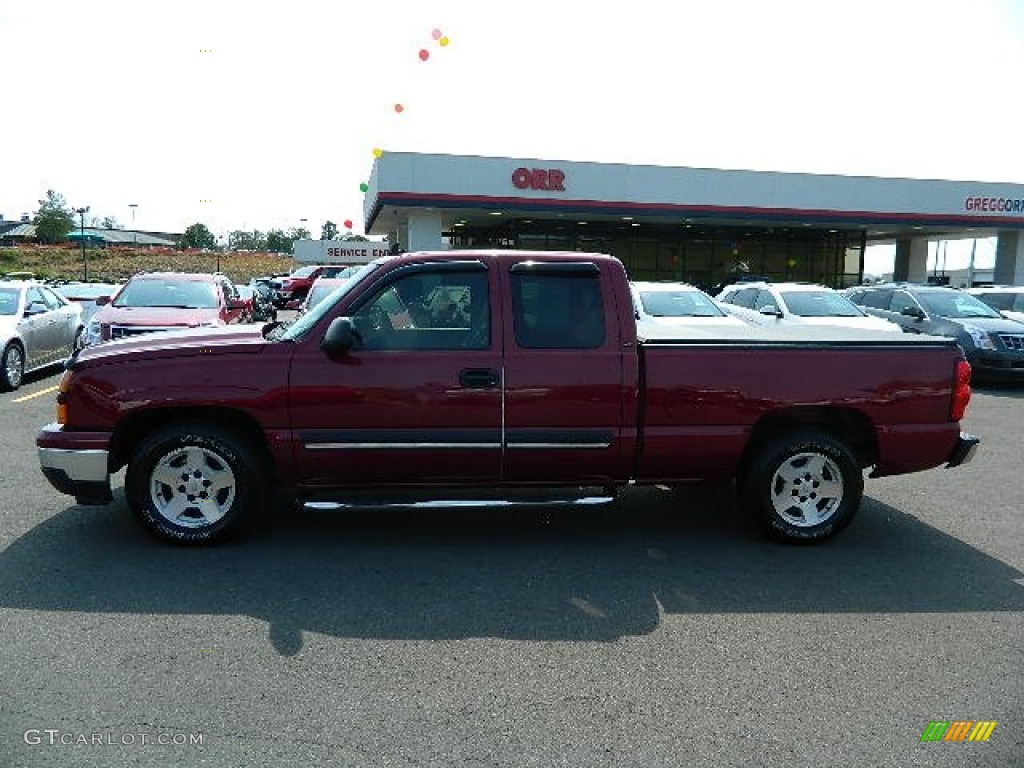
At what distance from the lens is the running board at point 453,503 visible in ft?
15.8

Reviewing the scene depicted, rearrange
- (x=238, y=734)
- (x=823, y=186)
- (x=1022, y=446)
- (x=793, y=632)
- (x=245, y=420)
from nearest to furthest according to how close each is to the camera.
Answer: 1. (x=238, y=734)
2. (x=793, y=632)
3. (x=245, y=420)
4. (x=1022, y=446)
5. (x=823, y=186)

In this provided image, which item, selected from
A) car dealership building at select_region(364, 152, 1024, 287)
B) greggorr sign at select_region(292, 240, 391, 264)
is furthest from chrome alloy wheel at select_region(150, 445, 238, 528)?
greggorr sign at select_region(292, 240, 391, 264)

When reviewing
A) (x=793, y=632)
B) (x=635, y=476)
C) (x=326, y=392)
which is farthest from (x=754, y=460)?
(x=326, y=392)

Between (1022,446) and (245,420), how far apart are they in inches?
315

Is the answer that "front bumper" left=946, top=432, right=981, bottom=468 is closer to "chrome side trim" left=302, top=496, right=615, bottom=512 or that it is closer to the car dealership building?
"chrome side trim" left=302, top=496, right=615, bottom=512

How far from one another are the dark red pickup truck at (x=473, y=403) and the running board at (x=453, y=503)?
3cm

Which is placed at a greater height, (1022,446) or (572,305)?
(572,305)

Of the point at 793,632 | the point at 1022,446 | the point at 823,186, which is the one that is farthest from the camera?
the point at 823,186

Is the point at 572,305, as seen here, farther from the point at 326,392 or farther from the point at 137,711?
the point at 137,711

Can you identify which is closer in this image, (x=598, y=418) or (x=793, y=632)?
(x=793, y=632)

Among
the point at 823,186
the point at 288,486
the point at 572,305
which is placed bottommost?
the point at 288,486

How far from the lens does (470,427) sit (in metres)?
4.91

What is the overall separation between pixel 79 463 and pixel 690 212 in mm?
30886

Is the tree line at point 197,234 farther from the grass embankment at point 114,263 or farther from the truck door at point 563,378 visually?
the truck door at point 563,378
